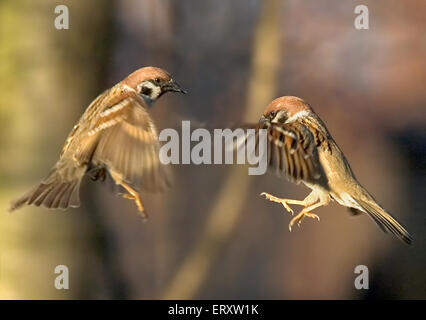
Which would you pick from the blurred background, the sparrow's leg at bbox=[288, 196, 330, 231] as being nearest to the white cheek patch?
the sparrow's leg at bbox=[288, 196, 330, 231]

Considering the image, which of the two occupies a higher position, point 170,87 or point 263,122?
point 170,87

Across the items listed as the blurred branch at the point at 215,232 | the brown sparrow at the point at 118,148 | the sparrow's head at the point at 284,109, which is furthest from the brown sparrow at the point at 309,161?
the blurred branch at the point at 215,232

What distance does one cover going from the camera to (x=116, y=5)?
3584mm

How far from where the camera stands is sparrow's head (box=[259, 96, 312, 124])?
1771 mm

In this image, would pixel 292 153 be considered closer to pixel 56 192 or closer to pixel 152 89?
pixel 152 89

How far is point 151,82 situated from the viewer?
1870 millimetres

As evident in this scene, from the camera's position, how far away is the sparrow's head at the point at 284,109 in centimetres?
177

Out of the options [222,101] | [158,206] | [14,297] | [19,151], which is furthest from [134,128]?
[158,206]

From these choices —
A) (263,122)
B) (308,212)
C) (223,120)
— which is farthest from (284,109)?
(223,120)

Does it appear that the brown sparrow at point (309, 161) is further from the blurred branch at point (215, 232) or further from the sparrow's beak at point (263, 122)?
the blurred branch at point (215, 232)

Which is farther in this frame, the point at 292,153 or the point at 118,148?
the point at 118,148

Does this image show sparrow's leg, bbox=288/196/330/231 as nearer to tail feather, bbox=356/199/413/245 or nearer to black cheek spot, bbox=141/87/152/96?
tail feather, bbox=356/199/413/245

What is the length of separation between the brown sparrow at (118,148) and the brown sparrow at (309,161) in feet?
0.84

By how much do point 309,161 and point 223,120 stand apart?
1.64 m
